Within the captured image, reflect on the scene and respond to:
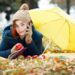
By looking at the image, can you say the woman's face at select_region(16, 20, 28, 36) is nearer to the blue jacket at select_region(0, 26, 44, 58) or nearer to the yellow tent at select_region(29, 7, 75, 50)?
the blue jacket at select_region(0, 26, 44, 58)

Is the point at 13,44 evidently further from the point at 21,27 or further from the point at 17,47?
the point at 17,47

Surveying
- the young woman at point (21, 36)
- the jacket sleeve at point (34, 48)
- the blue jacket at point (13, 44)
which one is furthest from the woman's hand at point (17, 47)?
the jacket sleeve at point (34, 48)

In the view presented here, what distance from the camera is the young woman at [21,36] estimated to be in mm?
5541

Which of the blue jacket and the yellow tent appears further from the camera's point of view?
the yellow tent

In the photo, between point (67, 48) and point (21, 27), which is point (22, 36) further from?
point (67, 48)

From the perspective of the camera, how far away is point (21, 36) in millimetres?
5621

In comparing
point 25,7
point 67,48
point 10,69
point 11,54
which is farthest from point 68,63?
point 67,48

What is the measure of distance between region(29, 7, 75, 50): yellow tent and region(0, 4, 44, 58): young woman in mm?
760

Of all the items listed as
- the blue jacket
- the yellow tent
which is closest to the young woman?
the blue jacket

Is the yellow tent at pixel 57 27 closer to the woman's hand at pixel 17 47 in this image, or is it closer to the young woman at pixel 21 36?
the young woman at pixel 21 36

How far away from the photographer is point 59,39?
6590 mm

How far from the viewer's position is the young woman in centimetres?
554

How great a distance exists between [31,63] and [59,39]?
2453 millimetres

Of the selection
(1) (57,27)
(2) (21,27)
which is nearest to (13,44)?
(2) (21,27)
